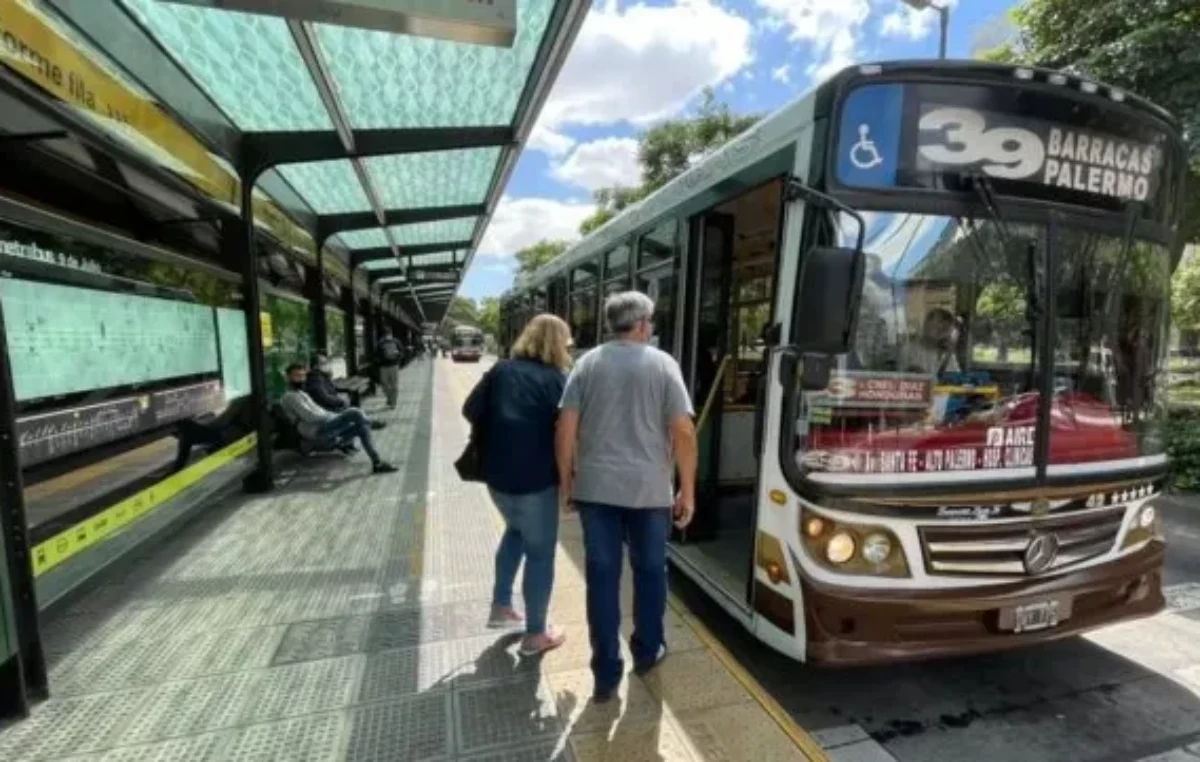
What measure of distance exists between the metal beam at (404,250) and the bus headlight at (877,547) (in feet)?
46.9

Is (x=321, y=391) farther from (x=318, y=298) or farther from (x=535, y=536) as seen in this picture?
(x=535, y=536)

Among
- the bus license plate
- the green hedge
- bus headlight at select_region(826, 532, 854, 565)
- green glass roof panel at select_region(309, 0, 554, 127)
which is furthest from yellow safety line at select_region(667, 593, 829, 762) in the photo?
the green hedge

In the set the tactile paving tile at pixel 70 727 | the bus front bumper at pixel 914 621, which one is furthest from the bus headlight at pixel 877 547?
the tactile paving tile at pixel 70 727

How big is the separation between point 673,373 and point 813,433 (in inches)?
25.5

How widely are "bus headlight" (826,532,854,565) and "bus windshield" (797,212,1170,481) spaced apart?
0.26 m

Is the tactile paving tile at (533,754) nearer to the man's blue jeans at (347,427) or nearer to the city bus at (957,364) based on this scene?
the city bus at (957,364)

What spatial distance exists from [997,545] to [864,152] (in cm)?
176

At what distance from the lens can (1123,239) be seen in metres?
3.07

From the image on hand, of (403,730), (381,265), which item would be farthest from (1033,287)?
(381,265)

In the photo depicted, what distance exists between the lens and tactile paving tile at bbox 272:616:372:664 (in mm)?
3391

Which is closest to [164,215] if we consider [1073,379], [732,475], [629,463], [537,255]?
[629,463]

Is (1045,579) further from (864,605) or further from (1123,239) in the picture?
(1123,239)

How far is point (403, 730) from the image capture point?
2.75 m

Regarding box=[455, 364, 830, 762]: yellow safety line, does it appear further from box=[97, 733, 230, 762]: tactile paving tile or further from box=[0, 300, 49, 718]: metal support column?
box=[0, 300, 49, 718]: metal support column
